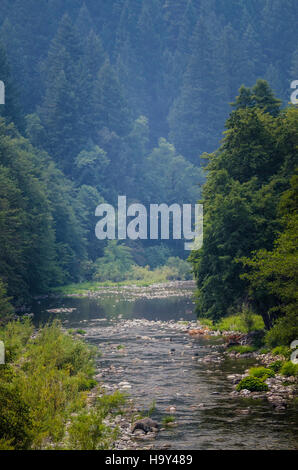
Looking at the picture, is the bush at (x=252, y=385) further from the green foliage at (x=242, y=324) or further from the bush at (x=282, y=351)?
the green foliage at (x=242, y=324)

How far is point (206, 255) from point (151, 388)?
1039cm

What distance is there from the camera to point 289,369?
2255 centimetres

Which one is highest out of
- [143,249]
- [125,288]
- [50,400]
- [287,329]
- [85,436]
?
[143,249]

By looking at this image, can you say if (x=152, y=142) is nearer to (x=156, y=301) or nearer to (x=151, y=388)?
(x=156, y=301)

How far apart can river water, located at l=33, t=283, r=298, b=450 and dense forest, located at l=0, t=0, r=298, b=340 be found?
3.67 metres

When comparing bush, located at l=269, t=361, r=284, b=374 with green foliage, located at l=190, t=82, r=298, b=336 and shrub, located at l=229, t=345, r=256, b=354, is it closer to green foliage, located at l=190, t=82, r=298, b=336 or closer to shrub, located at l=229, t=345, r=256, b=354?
green foliage, located at l=190, t=82, r=298, b=336

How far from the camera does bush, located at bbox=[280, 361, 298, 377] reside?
22234mm

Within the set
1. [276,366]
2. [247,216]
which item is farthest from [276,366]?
[247,216]

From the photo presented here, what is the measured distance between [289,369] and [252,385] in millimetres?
2040

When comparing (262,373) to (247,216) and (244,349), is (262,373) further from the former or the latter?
(247,216)

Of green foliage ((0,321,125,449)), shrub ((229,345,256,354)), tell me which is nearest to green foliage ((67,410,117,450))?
green foliage ((0,321,125,449))

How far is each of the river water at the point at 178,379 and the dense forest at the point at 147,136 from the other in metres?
3.67

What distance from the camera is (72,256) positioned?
243 ft

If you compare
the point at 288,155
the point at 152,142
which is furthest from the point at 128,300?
the point at 152,142
